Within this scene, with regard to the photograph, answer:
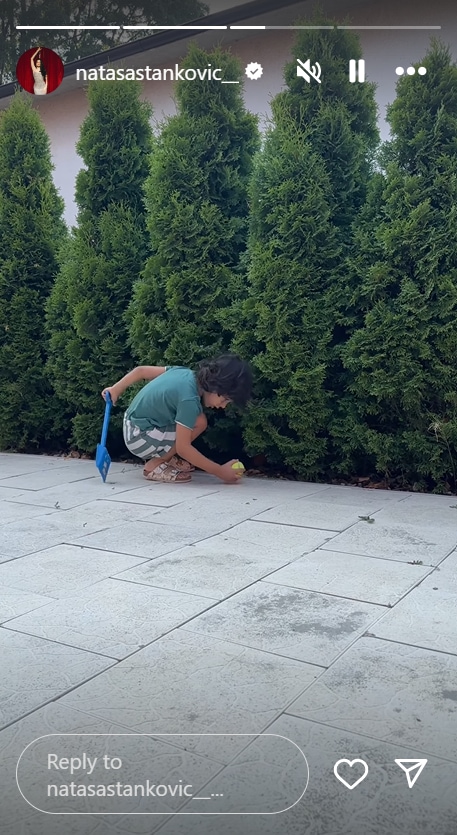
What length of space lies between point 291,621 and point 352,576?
22.2 inches

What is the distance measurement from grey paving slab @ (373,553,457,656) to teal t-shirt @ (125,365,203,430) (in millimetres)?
2109

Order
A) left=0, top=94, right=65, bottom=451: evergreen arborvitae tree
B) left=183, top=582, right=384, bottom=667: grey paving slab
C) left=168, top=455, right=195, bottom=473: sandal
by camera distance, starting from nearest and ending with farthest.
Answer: left=183, top=582, right=384, bottom=667: grey paving slab
left=168, top=455, right=195, bottom=473: sandal
left=0, top=94, right=65, bottom=451: evergreen arborvitae tree

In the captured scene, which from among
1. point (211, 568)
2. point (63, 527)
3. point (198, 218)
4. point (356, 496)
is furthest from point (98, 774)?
point (198, 218)

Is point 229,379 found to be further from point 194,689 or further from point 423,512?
point 194,689

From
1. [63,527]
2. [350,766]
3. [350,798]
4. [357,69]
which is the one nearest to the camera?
[350,766]

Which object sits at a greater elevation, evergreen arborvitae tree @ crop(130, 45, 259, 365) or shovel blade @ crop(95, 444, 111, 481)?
evergreen arborvitae tree @ crop(130, 45, 259, 365)

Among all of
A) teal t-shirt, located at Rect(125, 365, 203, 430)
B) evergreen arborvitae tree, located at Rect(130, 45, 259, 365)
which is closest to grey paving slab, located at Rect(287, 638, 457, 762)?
teal t-shirt, located at Rect(125, 365, 203, 430)

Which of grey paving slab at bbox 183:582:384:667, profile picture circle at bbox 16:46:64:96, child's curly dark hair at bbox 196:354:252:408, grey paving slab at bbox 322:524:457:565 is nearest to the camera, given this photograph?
profile picture circle at bbox 16:46:64:96

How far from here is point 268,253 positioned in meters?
4.69

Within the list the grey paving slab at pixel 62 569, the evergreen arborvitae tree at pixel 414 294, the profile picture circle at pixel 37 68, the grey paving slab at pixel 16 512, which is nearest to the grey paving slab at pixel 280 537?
the grey paving slab at pixel 62 569

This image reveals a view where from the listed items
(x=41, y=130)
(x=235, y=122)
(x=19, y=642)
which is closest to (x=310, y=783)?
(x=19, y=642)

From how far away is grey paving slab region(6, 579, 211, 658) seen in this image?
6.72ft

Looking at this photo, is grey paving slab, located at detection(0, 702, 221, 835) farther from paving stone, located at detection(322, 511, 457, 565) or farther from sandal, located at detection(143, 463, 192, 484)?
sandal, located at detection(143, 463, 192, 484)

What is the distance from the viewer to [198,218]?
16.6 ft
